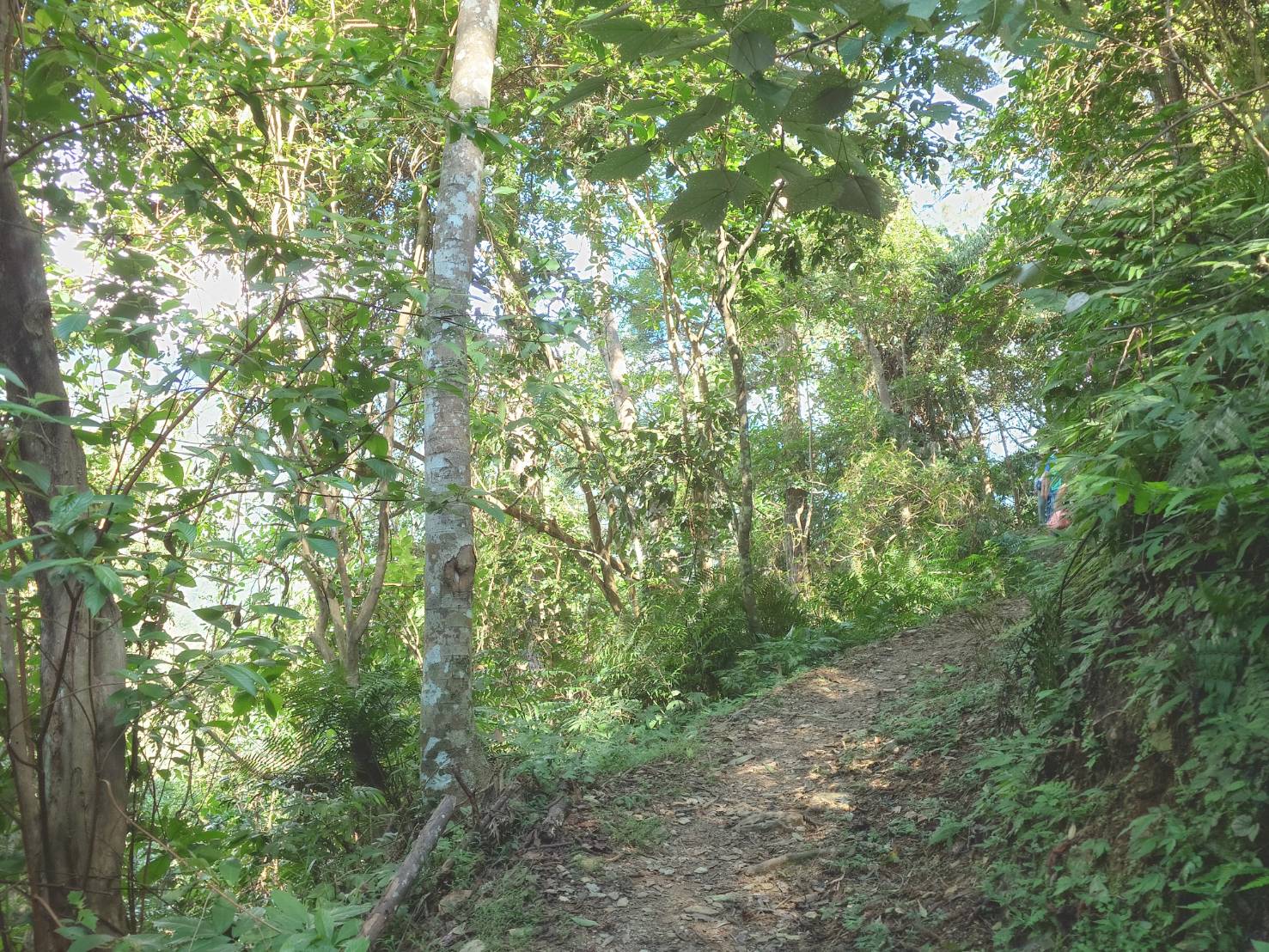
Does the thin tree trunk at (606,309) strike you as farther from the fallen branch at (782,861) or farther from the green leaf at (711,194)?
the green leaf at (711,194)

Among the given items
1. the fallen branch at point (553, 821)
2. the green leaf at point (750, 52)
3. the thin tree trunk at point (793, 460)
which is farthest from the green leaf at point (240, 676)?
the thin tree trunk at point (793, 460)

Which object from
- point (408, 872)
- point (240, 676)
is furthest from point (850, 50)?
point (408, 872)

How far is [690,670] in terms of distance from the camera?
7340 millimetres

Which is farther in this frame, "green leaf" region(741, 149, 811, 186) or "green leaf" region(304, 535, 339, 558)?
"green leaf" region(304, 535, 339, 558)

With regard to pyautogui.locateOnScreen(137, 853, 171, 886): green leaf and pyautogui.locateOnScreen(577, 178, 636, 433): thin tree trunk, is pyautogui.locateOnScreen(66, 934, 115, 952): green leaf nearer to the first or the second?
pyautogui.locateOnScreen(137, 853, 171, 886): green leaf

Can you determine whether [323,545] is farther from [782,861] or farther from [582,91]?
[782,861]

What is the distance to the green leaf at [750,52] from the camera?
1.14 metres

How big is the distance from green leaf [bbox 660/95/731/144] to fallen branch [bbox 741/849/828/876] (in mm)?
3483

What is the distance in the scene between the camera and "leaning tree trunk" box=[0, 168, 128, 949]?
1903mm

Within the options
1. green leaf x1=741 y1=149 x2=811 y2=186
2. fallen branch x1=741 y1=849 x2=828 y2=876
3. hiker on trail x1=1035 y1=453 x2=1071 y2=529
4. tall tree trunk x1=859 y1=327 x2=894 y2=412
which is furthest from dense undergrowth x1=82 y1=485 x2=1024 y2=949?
tall tree trunk x1=859 y1=327 x2=894 y2=412

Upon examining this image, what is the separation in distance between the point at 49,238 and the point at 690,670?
5.93 metres

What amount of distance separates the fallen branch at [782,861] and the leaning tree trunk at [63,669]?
271cm

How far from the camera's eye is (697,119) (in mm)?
1297

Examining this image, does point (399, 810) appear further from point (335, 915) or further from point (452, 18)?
point (452, 18)
